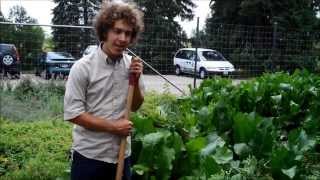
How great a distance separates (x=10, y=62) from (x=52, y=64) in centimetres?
77

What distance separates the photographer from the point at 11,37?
917cm

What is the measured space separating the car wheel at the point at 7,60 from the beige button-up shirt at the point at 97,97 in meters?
5.69

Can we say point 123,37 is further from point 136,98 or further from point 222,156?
point 222,156

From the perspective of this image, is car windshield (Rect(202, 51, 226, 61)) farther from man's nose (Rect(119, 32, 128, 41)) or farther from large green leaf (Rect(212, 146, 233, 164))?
man's nose (Rect(119, 32, 128, 41))

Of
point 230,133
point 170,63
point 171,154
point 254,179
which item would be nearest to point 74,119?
point 171,154

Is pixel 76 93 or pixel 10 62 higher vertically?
pixel 76 93

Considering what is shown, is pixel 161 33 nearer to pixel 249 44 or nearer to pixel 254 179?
pixel 249 44

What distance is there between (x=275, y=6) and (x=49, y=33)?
21.3m

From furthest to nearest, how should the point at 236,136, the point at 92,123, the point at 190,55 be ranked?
the point at 190,55 < the point at 236,136 < the point at 92,123

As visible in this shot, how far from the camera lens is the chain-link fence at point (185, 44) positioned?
927cm

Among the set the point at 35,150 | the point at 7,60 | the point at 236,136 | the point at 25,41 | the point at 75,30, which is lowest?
the point at 35,150

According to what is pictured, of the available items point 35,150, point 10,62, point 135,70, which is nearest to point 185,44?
point 10,62

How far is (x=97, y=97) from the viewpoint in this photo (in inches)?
122

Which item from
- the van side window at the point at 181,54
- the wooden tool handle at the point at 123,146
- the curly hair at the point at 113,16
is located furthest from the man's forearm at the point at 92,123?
the van side window at the point at 181,54
